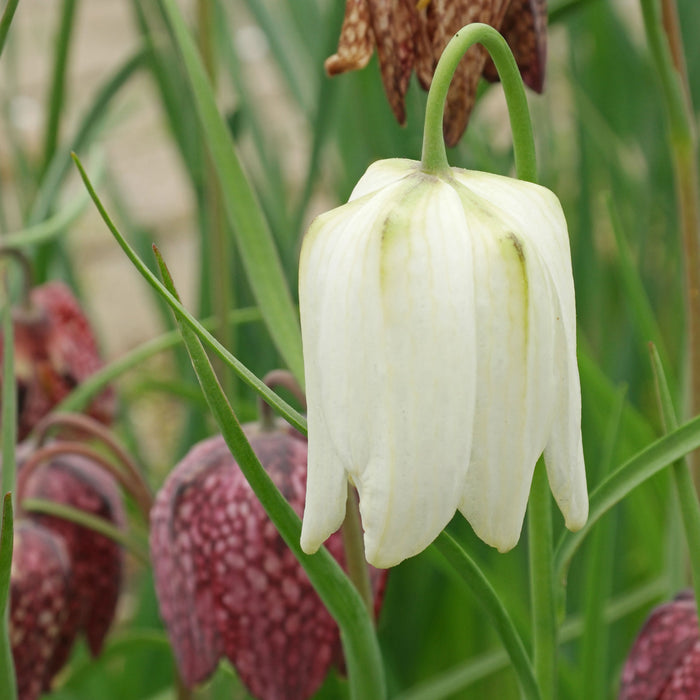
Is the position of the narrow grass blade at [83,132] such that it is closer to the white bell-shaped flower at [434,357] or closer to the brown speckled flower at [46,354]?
the brown speckled flower at [46,354]

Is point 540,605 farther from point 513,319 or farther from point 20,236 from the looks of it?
point 20,236

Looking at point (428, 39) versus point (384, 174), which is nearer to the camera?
point (384, 174)

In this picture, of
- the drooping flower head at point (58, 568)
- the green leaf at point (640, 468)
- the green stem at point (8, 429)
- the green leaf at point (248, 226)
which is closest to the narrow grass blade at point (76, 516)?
the drooping flower head at point (58, 568)

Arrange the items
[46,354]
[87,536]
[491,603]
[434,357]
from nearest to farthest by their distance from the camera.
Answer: [434,357]
[491,603]
[87,536]
[46,354]

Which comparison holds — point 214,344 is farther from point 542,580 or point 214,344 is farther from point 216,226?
point 216,226

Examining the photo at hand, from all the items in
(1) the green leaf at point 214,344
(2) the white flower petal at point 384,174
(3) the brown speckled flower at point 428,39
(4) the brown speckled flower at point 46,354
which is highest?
(3) the brown speckled flower at point 428,39

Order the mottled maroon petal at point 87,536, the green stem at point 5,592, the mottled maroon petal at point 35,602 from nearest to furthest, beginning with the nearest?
the green stem at point 5,592
the mottled maroon petal at point 35,602
the mottled maroon petal at point 87,536

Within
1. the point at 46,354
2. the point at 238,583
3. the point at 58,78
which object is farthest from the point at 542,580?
the point at 58,78
